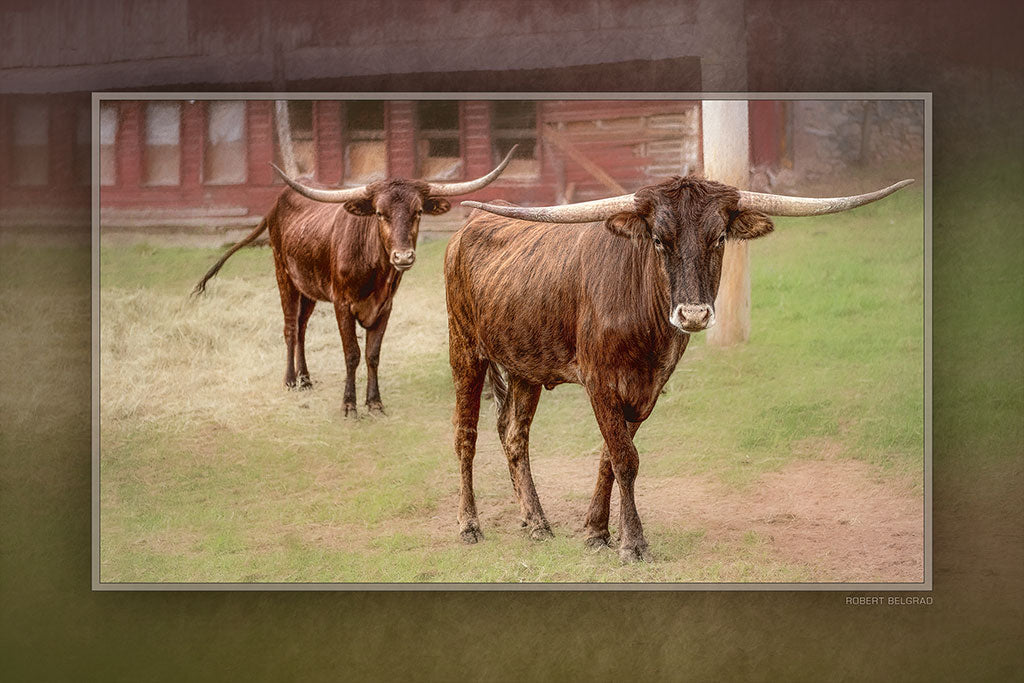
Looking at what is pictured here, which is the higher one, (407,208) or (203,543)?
(407,208)

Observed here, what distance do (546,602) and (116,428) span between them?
1.72 meters

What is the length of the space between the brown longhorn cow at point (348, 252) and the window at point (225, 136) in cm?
16

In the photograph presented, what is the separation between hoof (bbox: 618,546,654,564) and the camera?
14.6ft

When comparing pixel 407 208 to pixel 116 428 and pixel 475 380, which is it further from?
pixel 116 428

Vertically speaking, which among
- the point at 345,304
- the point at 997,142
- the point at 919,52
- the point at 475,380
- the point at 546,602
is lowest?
the point at 546,602

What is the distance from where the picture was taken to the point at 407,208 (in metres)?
4.59

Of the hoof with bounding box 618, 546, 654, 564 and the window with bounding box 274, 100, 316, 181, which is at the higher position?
the window with bounding box 274, 100, 316, 181

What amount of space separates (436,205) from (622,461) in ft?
3.83

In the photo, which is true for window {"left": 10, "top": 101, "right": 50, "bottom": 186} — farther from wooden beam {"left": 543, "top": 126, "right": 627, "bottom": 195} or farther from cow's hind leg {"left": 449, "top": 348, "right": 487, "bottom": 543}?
wooden beam {"left": 543, "top": 126, "right": 627, "bottom": 195}

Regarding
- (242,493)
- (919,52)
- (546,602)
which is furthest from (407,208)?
(919,52)

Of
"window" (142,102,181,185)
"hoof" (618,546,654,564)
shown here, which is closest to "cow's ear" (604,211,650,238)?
"hoof" (618,546,654,564)

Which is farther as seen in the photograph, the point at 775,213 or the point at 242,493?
the point at 242,493

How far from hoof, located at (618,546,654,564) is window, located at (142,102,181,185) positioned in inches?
86.5

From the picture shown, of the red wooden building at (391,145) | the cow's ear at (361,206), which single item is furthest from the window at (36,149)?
the cow's ear at (361,206)
